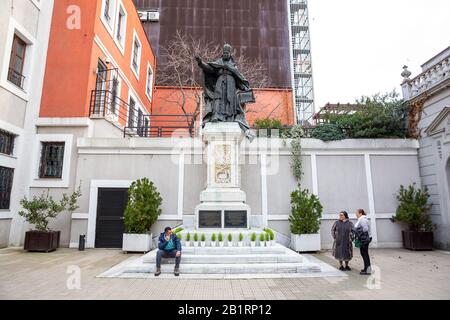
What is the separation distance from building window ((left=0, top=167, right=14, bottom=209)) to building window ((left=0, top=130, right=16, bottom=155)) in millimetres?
687

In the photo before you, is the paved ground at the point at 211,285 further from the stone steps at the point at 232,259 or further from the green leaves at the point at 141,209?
the green leaves at the point at 141,209

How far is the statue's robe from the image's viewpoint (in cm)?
997

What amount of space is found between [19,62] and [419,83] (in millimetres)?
16521

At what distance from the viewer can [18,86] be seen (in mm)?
11406

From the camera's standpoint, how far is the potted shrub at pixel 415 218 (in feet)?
34.7

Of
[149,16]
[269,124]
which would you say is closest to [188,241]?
[269,124]

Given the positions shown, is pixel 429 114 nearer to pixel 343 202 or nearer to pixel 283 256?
pixel 343 202

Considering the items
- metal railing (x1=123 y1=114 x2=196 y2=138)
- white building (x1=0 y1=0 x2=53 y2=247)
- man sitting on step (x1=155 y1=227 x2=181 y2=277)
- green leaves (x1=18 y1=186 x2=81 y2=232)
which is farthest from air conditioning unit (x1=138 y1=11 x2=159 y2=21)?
man sitting on step (x1=155 y1=227 x2=181 y2=277)

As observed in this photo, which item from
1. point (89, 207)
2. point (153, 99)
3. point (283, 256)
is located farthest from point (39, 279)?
point (153, 99)

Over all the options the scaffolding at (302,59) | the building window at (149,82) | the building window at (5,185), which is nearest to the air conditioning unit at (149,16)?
the building window at (149,82)

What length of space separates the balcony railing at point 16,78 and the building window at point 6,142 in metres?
2.08

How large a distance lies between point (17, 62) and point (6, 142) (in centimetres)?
341

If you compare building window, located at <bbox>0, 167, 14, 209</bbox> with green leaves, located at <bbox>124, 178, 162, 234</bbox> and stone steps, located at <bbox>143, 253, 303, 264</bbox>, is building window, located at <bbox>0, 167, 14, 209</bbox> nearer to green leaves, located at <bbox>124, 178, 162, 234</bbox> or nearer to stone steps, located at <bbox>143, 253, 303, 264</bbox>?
green leaves, located at <bbox>124, 178, 162, 234</bbox>
